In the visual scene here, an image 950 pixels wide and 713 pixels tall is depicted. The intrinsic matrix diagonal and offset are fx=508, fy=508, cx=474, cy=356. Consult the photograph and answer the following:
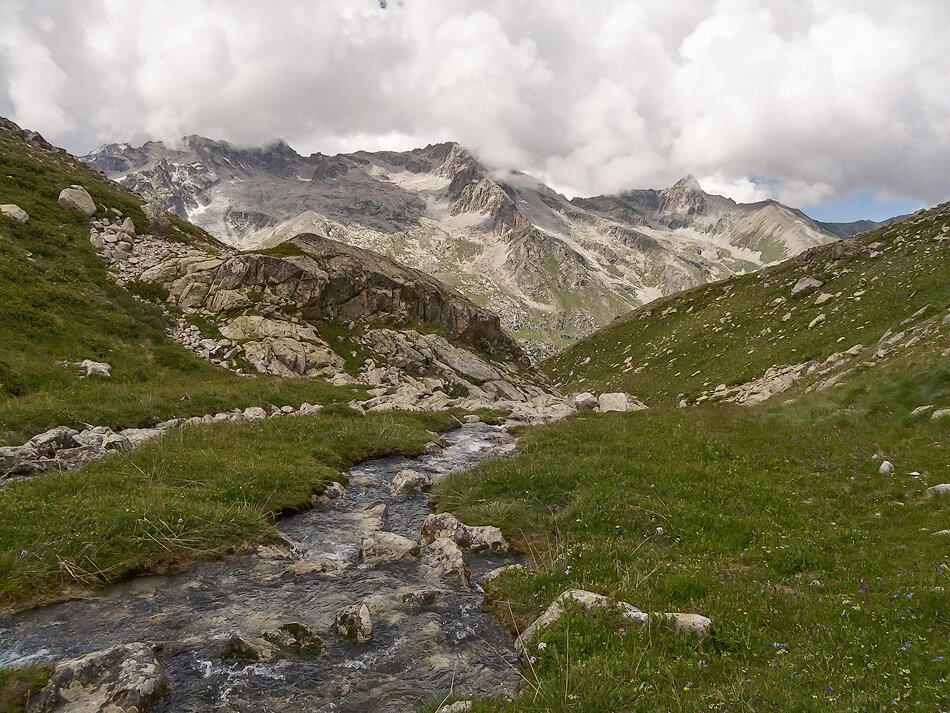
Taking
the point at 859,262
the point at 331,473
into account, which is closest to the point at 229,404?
the point at 331,473

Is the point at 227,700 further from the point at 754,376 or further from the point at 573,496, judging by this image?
the point at 754,376

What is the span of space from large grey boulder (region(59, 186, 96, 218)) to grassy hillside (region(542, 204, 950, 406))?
189 ft

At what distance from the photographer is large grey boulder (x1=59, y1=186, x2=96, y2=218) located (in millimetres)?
45594

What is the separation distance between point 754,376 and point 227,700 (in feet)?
157

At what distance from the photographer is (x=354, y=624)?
8453mm

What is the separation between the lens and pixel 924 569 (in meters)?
8.85

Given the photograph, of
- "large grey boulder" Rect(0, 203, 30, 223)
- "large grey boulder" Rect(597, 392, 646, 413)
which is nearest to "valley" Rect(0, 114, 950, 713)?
"large grey boulder" Rect(0, 203, 30, 223)

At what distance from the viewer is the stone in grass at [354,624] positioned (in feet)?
27.4

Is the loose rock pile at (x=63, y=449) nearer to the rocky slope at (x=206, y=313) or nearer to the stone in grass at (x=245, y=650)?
the rocky slope at (x=206, y=313)

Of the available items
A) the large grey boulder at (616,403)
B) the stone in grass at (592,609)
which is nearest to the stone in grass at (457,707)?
the stone in grass at (592,609)

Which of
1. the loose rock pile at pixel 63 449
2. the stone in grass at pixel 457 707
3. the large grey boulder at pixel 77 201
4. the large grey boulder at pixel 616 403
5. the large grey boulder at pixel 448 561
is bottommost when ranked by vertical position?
the stone in grass at pixel 457 707

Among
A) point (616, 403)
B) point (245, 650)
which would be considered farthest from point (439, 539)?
point (616, 403)

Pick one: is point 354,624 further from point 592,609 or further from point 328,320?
point 328,320

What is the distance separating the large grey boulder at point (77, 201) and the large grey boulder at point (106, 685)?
5244 centimetres
